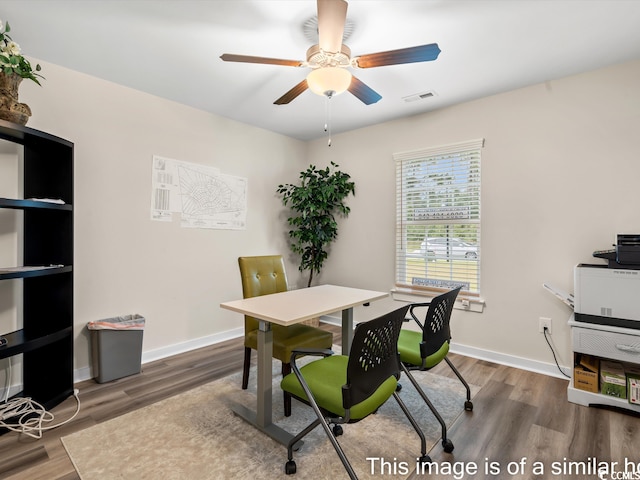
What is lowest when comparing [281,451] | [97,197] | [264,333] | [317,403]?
[281,451]

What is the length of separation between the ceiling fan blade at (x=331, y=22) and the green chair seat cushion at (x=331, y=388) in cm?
181

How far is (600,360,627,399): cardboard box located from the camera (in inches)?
86.5

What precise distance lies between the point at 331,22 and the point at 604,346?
271 cm

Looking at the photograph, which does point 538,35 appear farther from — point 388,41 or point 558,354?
point 558,354

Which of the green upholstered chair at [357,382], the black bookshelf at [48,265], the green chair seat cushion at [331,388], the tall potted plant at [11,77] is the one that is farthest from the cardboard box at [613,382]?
the tall potted plant at [11,77]

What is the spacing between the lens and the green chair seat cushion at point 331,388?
1.50m

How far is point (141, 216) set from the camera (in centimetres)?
308

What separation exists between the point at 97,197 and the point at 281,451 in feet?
8.20

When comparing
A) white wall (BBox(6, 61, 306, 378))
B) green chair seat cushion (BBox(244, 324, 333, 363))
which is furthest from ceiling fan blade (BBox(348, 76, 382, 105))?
white wall (BBox(6, 61, 306, 378))

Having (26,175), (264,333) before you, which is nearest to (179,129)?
(26,175)

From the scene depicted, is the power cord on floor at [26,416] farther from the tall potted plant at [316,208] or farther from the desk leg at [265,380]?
the tall potted plant at [316,208]

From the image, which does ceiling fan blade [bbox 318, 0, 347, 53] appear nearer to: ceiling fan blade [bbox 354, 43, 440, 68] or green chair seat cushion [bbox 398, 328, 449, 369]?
ceiling fan blade [bbox 354, 43, 440, 68]

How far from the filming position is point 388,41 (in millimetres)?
2240

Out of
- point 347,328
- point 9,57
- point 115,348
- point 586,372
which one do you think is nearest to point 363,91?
point 347,328
